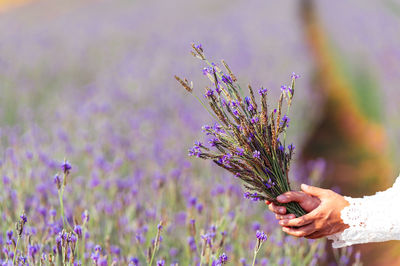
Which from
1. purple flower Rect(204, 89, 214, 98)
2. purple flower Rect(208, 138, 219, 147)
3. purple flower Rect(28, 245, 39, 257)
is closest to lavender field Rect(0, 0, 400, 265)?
purple flower Rect(28, 245, 39, 257)

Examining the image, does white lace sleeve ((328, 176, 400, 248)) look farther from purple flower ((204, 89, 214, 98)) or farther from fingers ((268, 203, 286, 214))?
purple flower ((204, 89, 214, 98))

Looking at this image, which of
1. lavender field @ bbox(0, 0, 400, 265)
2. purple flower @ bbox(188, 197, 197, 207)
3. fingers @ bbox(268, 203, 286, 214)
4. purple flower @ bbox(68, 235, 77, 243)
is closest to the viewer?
purple flower @ bbox(68, 235, 77, 243)

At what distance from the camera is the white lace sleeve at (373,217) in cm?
181

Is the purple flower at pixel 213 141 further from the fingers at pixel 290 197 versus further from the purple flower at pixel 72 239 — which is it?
the purple flower at pixel 72 239

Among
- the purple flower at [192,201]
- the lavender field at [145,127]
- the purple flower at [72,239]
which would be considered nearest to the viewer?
the purple flower at [72,239]

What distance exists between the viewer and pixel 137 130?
389 centimetres

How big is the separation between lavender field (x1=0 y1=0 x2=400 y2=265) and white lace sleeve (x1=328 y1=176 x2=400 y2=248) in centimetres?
41

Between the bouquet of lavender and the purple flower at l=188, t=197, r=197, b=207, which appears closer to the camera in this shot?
the bouquet of lavender

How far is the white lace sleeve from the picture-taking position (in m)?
1.81

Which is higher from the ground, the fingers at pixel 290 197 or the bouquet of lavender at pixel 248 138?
the bouquet of lavender at pixel 248 138

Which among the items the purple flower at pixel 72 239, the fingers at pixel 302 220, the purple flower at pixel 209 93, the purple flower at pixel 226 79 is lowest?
the fingers at pixel 302 220

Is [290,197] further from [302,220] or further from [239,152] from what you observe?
[239,152]

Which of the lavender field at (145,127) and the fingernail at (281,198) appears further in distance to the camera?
the lavender field at (145,127)

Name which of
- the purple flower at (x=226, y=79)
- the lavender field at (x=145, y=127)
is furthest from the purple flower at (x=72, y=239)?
the purple flower at (x=226, y=79)
